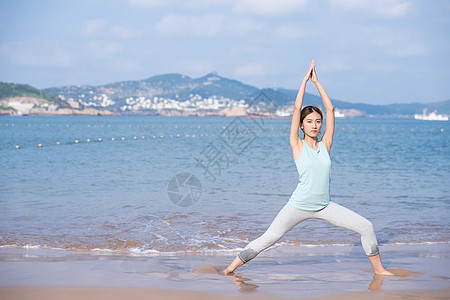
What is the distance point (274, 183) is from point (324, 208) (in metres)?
10.9

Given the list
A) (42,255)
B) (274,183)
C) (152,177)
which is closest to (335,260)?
(42,255)

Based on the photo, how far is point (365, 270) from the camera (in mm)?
5934

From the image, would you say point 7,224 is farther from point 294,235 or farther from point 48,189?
point 294,235

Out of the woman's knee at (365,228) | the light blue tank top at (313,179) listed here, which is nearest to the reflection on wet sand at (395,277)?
the woman's knee at (365,228)

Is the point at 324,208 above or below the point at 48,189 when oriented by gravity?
above

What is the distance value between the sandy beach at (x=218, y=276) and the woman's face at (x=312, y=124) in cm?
174

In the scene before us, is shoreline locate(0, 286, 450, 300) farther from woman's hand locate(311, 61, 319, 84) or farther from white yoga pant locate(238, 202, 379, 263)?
woman's hand locate(311, 61, 319, 84)

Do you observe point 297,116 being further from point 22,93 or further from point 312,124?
point 22,93

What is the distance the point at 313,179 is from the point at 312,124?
636mm

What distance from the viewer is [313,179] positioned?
5090 mm

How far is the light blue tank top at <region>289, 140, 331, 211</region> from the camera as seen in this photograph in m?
5.09

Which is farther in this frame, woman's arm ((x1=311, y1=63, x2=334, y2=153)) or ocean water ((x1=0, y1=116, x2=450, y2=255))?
ocean water ((x1=0, y1=116, x2=450, y2=255))

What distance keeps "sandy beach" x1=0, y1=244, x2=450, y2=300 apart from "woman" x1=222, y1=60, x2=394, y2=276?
54 cm

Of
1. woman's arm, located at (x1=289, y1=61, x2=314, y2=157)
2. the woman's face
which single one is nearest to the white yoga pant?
woman's arm, located at (x1=289, y1=61, x2=314, y2=157)
